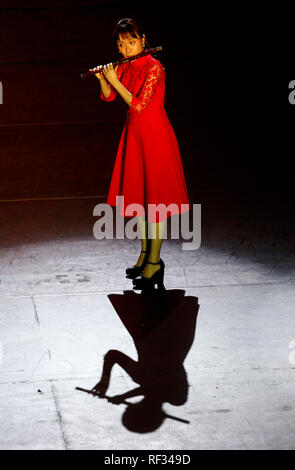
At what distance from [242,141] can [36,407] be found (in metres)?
4.88

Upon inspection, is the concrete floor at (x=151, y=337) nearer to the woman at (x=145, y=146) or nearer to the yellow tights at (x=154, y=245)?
the yellow tights at (x=154, y=245)

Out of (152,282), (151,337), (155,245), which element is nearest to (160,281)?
(152,282)

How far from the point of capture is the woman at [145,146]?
13.9ft

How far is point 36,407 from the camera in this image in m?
3.25

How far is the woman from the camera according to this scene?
167 inches

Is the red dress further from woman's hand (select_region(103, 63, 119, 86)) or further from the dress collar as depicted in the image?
woman's hand (select_region(103, 63, 119, 86))

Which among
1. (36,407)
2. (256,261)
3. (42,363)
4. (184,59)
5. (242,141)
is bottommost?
(36,407)

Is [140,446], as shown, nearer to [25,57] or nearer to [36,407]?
[36,407]

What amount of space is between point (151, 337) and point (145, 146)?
1.17 meters

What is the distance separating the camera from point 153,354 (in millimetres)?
3734

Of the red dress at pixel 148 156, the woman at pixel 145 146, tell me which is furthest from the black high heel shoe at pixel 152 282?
the red dress at pixel 148 156

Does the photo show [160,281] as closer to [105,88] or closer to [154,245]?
[154,245]

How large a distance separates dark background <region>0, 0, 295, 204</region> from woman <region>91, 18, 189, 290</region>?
1775 millimetres

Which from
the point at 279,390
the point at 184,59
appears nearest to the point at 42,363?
the point at 279,390
